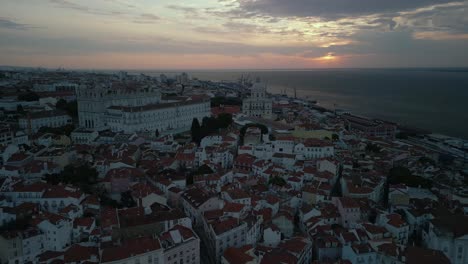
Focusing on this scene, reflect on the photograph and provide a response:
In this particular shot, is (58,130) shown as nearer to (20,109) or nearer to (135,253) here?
(20,109)

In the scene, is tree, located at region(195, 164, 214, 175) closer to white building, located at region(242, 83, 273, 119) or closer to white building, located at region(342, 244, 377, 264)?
white building, located at region(342, 244, 377, 264)

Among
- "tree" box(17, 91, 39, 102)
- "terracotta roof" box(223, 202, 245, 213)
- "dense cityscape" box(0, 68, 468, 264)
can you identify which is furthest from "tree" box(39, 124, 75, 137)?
"terracotta roof" box(223, 202, 245, 213)

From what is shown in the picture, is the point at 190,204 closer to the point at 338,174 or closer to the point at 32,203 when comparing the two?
the point at 32,203

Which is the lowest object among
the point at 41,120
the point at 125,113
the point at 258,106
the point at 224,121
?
the point at 224,121

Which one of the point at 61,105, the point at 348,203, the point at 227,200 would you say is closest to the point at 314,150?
the point at 348,203

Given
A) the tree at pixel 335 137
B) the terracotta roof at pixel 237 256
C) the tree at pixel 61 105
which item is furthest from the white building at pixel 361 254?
the tree at pixel 61 105
